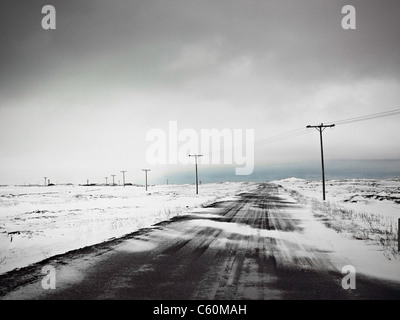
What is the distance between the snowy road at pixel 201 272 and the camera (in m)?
5.09

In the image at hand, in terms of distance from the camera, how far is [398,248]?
26.5ft

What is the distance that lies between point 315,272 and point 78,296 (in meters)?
5.32

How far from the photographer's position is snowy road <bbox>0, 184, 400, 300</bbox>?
509 centimetres

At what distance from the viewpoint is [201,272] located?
632 cm

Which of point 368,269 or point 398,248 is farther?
point 398,248

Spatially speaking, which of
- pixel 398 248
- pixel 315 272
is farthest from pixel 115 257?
pixel 398 248

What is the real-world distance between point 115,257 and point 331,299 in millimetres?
5687

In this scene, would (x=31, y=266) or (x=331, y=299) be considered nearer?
(x=331, y=299)
